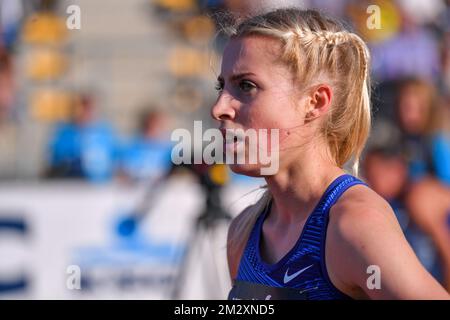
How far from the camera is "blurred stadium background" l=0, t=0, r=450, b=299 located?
6.63m

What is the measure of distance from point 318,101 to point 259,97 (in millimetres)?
175

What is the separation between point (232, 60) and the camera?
2.48 metres

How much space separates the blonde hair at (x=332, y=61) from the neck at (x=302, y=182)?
8 centimetres

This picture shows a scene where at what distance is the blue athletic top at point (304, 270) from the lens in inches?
89.0

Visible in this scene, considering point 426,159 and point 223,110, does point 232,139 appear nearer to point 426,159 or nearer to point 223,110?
point 223,110

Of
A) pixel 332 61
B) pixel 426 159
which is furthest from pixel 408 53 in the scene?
pixel 332 61

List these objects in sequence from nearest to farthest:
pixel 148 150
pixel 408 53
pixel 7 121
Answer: pixel 148 150 → pixel 408 53 → pixel 7 121

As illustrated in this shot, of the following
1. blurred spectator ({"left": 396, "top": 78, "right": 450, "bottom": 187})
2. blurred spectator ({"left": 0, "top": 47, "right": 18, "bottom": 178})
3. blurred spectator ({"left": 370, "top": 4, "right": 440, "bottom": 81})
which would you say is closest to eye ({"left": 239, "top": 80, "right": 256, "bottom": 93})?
blurred spectator ({"left": 396, "top": 78, "right": 450, "bottom": 187})

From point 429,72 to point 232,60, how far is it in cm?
578

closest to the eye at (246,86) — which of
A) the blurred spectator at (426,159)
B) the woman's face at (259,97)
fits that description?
the woman's face at (259,97)

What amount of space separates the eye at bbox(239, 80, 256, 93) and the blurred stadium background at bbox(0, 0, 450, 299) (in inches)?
126

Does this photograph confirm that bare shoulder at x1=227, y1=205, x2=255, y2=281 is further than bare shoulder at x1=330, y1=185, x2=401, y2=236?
Yes

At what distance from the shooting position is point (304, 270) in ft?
7.53

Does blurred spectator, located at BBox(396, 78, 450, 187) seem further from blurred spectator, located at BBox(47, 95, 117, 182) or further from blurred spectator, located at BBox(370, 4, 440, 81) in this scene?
blurred spectator, located at BBox(47, 95, 117, 182)
